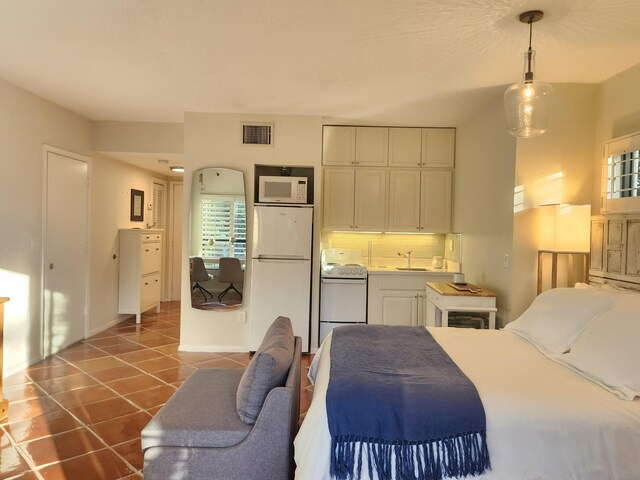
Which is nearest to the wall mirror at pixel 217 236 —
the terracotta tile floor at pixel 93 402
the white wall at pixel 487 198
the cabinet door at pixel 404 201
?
the terracotta tile floor at pixel 93 402

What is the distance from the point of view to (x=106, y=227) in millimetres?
5086

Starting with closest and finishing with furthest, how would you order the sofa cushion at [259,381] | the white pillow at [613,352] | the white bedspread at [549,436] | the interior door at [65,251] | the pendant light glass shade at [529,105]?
the white bedspread at [549,436] < the white pillow at [613,352] < the sofa cushion at [259,381] < the pendant light glass shade at [529,105] < the interior door at [65,251]

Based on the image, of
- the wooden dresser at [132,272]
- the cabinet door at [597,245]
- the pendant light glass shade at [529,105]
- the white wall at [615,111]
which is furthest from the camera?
the wooden dresser at [132,272]

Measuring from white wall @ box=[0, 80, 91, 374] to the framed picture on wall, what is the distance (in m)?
1.75

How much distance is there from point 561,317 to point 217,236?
3.21 meters

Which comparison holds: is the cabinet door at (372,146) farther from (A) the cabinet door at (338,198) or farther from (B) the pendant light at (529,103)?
(B) the pendant light at (529,103)

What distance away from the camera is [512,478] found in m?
1.56

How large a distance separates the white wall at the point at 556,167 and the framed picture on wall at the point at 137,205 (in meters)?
4.98

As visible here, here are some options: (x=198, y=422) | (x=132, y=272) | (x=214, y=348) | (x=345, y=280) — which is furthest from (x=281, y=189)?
(x=198, y=422)

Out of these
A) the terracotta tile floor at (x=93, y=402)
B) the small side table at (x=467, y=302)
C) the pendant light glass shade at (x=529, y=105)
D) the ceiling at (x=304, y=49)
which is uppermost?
the ceiling at (x=304, y=49)

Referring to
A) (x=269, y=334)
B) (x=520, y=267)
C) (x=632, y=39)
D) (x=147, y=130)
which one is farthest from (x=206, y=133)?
(x=632, y=39)

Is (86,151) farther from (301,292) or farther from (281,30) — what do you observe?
(281,30)

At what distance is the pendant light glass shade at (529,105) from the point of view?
2096mm

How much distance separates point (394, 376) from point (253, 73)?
2.50 m
